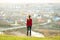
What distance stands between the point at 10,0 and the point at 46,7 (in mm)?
415

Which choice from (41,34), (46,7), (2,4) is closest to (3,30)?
(2,4)

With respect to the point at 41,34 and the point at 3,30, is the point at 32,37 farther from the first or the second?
the point at 3,30

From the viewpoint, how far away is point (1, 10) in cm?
202

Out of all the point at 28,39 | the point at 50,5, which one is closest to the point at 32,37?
the point at 28,39

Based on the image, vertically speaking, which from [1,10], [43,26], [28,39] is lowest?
[28,39]

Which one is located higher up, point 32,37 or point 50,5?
point 50,5

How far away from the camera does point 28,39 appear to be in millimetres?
1915

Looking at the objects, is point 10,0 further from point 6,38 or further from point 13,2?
point 6,38

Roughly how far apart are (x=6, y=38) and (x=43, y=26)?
1.41 feet

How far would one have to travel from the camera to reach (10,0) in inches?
80.0

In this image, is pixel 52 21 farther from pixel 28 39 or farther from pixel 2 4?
pixel 2 4

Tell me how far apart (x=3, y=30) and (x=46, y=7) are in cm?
55

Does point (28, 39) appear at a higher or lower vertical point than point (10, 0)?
lower

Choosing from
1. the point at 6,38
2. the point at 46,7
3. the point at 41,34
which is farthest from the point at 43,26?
the point at 6,38
